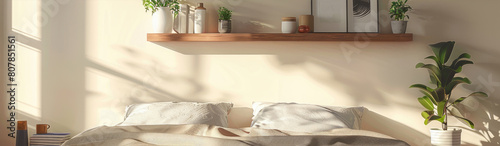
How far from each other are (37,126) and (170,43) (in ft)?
3.89

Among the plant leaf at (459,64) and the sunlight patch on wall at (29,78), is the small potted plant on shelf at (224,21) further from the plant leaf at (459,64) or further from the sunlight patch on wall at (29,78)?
the plant leaf at (459,64)

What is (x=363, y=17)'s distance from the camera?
14.5ft

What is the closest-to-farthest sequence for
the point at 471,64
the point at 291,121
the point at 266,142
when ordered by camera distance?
the point at 266,142 < the point at 291,121 < the point at 471,64

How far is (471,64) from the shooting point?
4.43m

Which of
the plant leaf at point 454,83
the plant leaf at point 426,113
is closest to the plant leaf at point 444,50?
the plant leaf at point 454,83

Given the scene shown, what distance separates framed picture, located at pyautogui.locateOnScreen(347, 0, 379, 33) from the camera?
14.5ft

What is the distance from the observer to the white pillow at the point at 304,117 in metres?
4.01

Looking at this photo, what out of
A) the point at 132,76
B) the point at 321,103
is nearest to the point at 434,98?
the point at 321,103

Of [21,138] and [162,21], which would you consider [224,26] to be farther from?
[21,138]

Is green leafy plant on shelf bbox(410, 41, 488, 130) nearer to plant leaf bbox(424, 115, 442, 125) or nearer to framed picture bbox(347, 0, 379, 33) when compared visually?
plant leaf bbox(424, 115, 442, 125)

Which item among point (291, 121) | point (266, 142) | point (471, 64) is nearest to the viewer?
point (266, 142)

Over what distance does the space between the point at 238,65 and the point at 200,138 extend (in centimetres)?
143

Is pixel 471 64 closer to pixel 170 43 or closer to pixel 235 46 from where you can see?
pixel 235 46

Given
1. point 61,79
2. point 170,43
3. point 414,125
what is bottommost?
point 414,125
